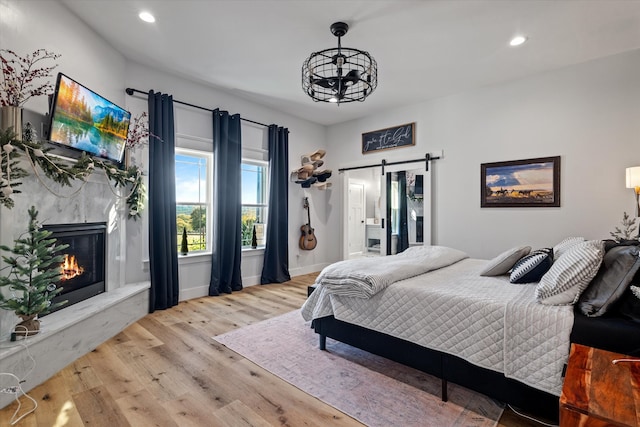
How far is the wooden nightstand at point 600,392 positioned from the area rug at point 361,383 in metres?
0.80

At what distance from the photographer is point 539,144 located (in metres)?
3.87

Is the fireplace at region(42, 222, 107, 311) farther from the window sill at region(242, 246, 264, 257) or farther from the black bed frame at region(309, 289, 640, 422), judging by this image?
the black bed frame at region(309, 289, 640, 422)

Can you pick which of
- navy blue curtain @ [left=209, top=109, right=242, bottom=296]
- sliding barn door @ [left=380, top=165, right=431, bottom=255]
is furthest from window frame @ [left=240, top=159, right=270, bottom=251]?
sliding barn door @ [left=380, top=165, right=431, bottom=255]

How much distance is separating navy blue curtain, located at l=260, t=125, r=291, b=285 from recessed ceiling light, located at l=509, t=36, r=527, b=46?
332 centimetres

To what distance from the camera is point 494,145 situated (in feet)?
13.8

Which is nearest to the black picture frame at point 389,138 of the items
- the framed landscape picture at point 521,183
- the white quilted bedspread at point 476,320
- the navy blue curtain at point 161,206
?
the framed landscape picture at point 521,183

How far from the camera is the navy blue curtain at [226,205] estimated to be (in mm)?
4367

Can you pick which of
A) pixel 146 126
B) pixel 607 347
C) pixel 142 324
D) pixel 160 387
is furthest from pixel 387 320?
pixel 146 126

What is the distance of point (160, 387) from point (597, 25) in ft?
15.3

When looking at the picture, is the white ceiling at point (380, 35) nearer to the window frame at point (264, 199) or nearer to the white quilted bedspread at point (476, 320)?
the window frame at point (264, 199)

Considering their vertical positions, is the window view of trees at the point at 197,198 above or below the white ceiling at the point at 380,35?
below

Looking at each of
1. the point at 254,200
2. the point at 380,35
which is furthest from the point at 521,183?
the point at 254,200

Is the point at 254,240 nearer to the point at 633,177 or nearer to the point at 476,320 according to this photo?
the point at 476,320

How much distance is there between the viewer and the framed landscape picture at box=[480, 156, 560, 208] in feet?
12.4
